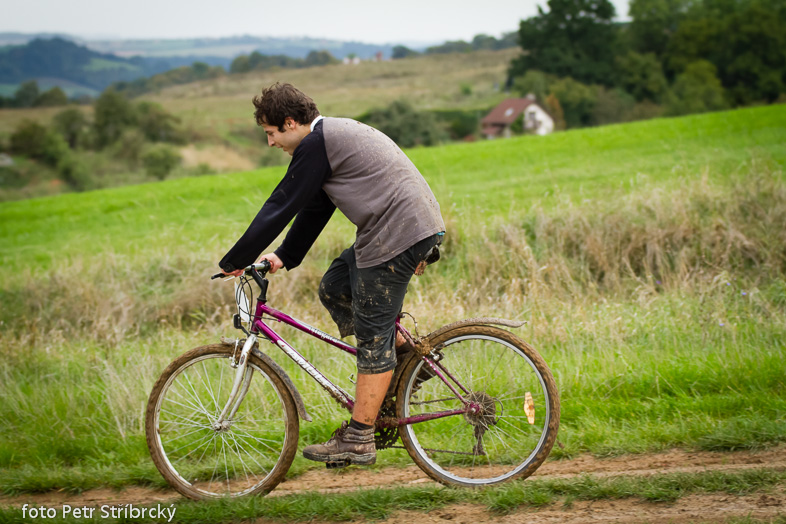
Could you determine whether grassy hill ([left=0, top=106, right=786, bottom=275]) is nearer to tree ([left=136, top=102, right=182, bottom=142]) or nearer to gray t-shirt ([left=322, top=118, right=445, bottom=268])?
gray t-shirt ([left=322, top=118, right=445, bottom=268])

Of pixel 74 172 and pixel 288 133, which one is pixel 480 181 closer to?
pixel 288 133

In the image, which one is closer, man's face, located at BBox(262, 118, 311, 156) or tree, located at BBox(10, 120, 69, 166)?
man's face, located at BBox(262, 118, 311, 156)

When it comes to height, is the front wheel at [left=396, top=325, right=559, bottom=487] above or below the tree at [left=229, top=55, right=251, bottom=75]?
below

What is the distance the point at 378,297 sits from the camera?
3.73 meters

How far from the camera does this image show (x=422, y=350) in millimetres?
3895

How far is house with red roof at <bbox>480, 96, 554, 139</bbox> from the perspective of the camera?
37250 millimetres

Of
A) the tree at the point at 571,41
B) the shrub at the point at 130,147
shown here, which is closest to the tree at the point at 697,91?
the tree at the point at 571,41

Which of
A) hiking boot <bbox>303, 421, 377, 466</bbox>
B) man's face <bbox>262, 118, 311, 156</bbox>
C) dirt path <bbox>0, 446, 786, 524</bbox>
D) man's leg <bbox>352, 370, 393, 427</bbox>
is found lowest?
dirt path <bbox>0, 446, 786, 524</bbox>

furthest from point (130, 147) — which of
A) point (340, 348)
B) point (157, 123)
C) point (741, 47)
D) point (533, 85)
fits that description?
point (741, 47)

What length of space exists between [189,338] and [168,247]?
15.3 feet

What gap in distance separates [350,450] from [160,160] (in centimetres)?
3327

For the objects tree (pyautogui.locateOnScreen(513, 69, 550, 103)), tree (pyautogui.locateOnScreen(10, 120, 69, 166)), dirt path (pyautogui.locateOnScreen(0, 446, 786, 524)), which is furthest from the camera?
tree (pyautogui.locateOnScreen(513, 69, 550, 103))

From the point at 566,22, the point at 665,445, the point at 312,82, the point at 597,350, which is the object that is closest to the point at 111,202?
the point at 597,350

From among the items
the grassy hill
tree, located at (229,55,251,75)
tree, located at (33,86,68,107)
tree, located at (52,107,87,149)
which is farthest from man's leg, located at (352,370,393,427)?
tree, located at (229,55,251,75)
